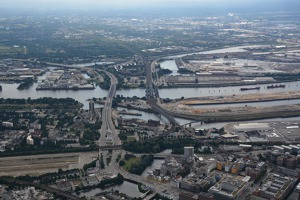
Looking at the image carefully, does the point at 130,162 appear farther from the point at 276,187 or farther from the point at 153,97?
the point at 153,97

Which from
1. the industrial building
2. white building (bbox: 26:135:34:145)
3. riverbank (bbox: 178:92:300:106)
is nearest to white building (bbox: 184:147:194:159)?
the industrial building

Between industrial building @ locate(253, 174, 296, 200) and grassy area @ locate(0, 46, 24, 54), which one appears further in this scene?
grassy area @ locate(0, 46, 24, 54)

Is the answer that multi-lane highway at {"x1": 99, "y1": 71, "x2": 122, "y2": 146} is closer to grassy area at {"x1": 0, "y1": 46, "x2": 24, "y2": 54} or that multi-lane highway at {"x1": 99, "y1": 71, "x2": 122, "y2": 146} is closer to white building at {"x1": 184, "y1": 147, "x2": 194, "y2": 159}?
white building at {"x1": 184, "y1": 147, "x2": 194, "y2": 159}

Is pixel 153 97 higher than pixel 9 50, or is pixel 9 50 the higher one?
pixel 9 50

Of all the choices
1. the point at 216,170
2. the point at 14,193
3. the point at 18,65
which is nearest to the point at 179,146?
the point at 216,170

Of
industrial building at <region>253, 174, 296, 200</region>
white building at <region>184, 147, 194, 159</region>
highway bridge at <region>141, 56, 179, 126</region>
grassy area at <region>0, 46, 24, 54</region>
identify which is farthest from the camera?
grassy area at <region>0, 46, 24, 54</region>

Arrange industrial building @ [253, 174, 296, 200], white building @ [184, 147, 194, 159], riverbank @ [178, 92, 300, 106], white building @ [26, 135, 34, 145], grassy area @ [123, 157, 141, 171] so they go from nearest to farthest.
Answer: industrial building @ [253, 174, 296, 200], grassy area @ [123, 157, 141, 171], white building @ [184, 147, 194, 159], white building @ [26, 135, 34, 145], riverbank @ [178, 92, 300, 106]

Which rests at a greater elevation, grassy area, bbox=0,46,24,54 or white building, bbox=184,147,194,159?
grassy area, bbox=0,46,24,54

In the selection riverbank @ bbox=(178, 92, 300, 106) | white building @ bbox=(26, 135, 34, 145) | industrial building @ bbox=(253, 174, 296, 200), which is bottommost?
industrial building @ bbox=(253, 174, 296, 200)

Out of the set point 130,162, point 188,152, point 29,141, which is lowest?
point 130,162

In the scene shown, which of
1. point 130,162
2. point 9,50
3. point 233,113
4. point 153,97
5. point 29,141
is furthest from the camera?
point 9,50

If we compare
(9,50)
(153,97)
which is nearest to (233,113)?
(153,97)

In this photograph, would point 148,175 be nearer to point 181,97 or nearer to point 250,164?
point 250,164
